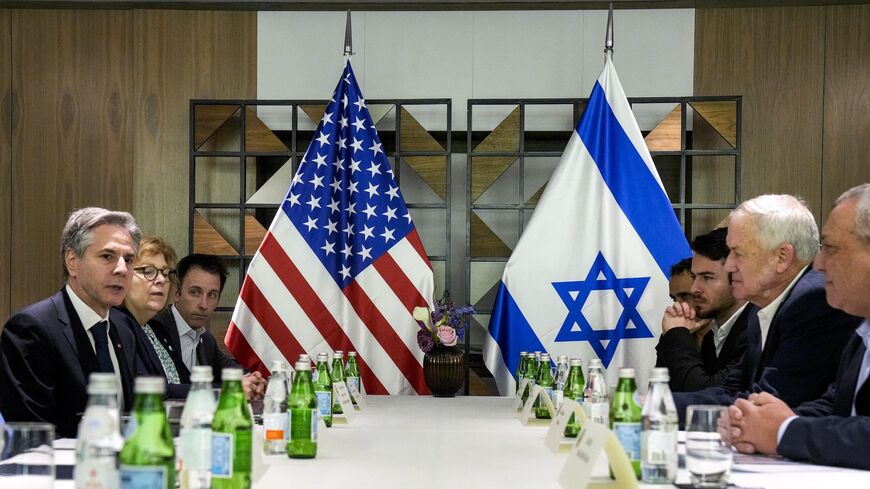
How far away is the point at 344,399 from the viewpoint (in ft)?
9.48

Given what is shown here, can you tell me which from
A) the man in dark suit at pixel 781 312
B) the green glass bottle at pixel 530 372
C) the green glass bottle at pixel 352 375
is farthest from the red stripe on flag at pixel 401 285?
the man in dark suit at pixel 781 312

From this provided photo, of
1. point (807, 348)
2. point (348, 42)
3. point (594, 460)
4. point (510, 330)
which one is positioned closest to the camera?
point (594, 460)

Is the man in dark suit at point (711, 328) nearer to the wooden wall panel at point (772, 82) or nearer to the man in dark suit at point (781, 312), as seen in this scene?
the man in dark suit at point (781, 312)

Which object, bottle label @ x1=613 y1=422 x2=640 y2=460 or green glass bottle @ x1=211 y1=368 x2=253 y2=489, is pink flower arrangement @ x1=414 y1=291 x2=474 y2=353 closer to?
bottle label @ x1=613 y1=422 x2=640 y2=460

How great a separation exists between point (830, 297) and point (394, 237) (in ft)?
8.80

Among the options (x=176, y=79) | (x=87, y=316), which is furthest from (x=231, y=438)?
(x=176, y=79)

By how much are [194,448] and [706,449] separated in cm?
84

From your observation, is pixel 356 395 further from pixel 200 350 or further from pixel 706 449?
pixel 706 449

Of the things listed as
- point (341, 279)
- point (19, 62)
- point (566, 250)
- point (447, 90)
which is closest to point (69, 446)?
point (341, 279)

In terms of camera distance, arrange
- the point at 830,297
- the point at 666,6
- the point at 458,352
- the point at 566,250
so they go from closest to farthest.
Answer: the point at 830,297 < the point at 458,352 < the point at 566,250 < the point at 666,6

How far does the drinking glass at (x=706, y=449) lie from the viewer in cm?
158

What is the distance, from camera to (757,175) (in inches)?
194

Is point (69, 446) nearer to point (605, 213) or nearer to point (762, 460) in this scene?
point (762, 460)

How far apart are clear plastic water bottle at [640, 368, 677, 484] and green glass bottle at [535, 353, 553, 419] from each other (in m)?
1.13
